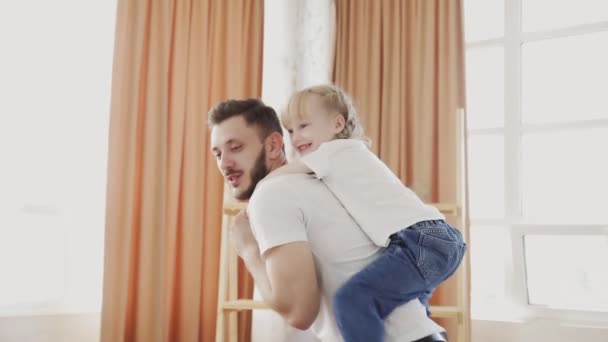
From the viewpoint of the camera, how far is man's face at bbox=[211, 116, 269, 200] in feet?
4.92

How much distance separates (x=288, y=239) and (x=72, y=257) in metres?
2.02

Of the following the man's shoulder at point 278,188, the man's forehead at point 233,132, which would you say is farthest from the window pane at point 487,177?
the man's shoulder at point 278,188

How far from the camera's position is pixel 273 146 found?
5.18ft

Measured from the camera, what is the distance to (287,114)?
7.38 ft

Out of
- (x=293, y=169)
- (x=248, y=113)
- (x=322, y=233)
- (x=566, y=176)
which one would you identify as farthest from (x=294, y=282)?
(x=566, y=176)

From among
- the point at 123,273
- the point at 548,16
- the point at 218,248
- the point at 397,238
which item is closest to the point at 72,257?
the point at 123,273

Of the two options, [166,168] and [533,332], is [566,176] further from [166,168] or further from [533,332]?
[166,168]

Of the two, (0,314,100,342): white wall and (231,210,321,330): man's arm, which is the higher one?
(231,210,321,330): man's arm

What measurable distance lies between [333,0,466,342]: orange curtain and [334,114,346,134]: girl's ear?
3.77ft

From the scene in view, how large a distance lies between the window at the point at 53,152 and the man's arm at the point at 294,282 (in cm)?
183

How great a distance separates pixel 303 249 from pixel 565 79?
2.60 meters

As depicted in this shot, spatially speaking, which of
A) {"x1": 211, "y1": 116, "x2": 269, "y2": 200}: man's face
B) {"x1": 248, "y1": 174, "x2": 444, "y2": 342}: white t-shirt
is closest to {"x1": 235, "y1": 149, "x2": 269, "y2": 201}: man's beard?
{"x1": 211, "y1": 116, "x2": 269, "y2": 200}: man's face

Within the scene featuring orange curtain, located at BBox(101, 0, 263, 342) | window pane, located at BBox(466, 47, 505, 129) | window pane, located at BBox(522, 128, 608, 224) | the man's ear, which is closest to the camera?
the man's ear

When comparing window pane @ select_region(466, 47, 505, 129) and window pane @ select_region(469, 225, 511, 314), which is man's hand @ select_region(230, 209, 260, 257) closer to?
window pane @ select_region(469, 225, 511, 314)
